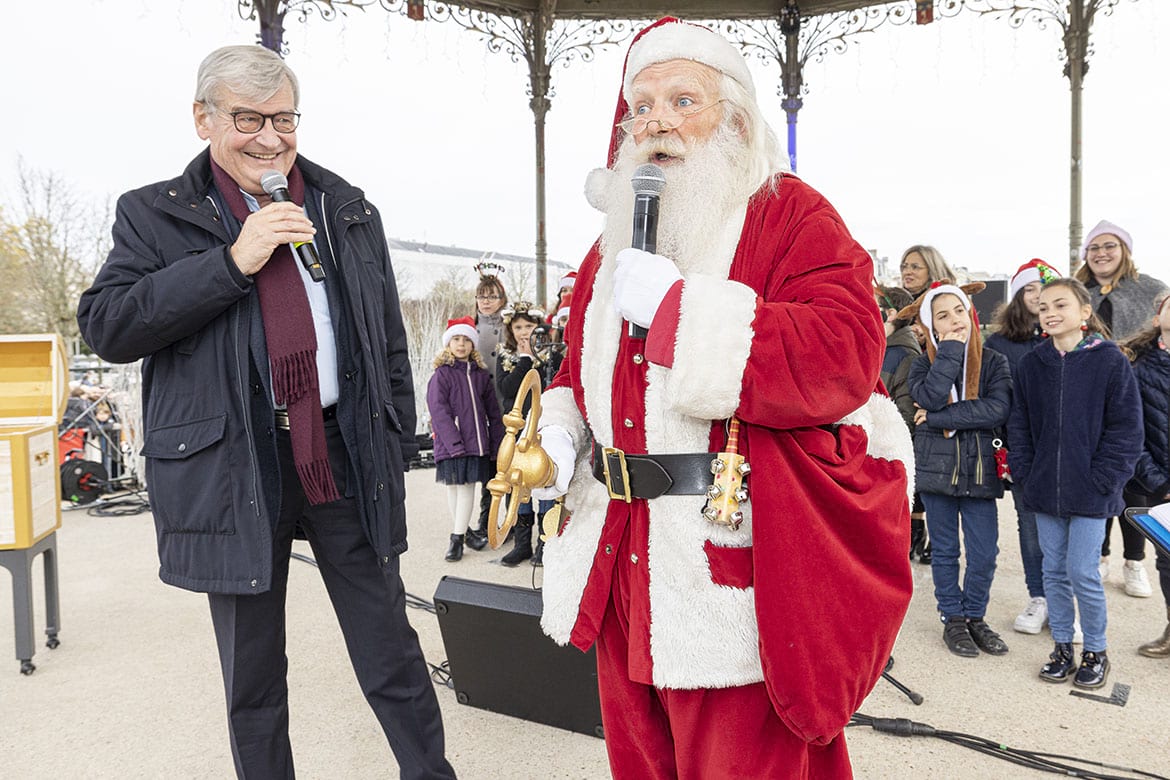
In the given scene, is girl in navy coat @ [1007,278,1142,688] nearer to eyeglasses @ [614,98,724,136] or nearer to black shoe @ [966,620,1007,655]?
black shoe @ [966,620,1007,655]

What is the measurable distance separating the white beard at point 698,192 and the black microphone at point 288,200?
2.54 ft

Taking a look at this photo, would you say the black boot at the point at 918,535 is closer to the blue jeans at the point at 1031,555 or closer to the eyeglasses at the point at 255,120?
the blue jeans at the point at 1031,555

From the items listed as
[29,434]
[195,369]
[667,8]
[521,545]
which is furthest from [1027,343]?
[667,8]

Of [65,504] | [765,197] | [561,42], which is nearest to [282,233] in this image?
[765,197]

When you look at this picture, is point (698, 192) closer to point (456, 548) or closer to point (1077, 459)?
point (1077, 459)

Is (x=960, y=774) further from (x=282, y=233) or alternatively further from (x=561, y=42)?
(x=561, y=42)

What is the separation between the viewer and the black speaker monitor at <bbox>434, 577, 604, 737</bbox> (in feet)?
8.16

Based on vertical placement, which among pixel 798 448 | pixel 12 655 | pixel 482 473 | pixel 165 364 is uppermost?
pixel 165 364

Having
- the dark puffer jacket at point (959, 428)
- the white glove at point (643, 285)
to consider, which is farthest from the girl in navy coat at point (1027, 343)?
the white glove at point (643, 285)

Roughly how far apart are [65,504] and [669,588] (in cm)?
678

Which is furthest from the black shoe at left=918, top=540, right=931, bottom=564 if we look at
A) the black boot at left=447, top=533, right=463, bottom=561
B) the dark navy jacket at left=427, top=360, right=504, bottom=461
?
the black boot at left=447, top=533, right=463, bottom=561

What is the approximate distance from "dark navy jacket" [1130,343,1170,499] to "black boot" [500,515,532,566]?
308 cm

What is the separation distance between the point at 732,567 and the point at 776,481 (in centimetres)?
17

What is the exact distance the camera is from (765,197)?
140cm
